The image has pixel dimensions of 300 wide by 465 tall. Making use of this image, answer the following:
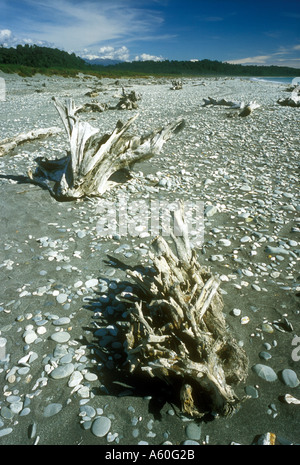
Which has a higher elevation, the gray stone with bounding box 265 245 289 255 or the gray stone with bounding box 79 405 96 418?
the gray stone with bounding box 265 245 289 255

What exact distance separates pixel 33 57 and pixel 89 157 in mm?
83909

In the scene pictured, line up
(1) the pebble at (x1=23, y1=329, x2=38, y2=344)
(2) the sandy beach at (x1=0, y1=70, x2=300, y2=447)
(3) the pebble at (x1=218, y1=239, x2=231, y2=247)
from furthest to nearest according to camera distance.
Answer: (3) the pebble at (x1=218, y1=239, x2=231, y2=247) → (1) the pebble at (x1=23, y1=329, x2=38, y2=344) → (2) the sandy beach at (x1=0, y1=70, x2=300, y2=447)

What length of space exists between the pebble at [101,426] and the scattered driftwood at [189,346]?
1.69ft

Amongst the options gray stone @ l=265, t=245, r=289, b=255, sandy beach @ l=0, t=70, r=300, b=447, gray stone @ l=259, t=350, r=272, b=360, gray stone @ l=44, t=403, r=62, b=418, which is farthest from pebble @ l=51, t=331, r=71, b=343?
gray stone @ l=265, t=245, r=289, b=255

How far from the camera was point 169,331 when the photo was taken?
323 cm

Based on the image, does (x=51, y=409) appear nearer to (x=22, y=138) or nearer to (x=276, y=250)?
(x=276, y=250)

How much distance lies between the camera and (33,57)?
7231 centimetres

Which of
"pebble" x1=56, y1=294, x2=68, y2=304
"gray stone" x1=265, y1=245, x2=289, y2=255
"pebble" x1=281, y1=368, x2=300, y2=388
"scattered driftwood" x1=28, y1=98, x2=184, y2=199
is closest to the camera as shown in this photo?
"pebble" x1=281, y1=368, x2=300, y2=388

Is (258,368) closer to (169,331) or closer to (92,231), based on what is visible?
(169,331)

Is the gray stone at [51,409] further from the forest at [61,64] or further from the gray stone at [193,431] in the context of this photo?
the forest at [61,64]

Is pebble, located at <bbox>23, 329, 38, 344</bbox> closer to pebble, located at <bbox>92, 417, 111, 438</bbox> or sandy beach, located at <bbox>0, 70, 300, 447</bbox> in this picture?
sandy beach, located at <bbox>0, 70, 300, 447</bbox>

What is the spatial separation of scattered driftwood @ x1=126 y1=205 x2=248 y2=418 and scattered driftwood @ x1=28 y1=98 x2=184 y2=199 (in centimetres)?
400

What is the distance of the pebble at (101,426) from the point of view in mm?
2617

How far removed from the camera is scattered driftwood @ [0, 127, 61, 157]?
965 cm
